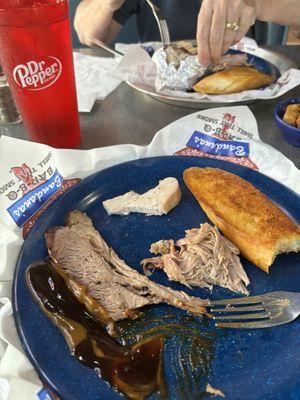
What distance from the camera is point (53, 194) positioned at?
3.32 feet

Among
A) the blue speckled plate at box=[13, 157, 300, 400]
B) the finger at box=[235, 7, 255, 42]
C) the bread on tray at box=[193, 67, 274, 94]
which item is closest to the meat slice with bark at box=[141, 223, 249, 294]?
the blue speckled plate at box=[13, 157, 300, 400]

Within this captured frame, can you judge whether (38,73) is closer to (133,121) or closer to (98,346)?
(133,121)

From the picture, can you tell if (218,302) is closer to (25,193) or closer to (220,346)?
(220,346)

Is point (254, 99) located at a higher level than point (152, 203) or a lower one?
higher

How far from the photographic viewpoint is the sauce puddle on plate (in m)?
0.62

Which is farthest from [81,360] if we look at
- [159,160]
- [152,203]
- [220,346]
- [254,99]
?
[254,99]

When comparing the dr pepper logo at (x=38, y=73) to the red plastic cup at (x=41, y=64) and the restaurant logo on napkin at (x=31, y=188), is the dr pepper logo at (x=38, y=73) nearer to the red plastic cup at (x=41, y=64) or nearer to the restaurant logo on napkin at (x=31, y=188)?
the red plastic cup at (x=41, y=64)

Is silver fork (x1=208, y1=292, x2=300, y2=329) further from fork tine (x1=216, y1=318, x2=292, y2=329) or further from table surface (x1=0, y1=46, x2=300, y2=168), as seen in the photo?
table surface (x1=0, y1=46, x2=300, y2=168)

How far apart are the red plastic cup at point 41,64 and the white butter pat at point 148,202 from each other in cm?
34

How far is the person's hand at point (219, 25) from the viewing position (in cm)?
137

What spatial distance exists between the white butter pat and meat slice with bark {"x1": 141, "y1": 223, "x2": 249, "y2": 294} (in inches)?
4.4

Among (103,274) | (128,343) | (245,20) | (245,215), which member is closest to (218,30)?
(245,20)

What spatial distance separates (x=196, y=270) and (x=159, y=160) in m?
0.42

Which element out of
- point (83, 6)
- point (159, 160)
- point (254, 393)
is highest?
point (83, 6)
